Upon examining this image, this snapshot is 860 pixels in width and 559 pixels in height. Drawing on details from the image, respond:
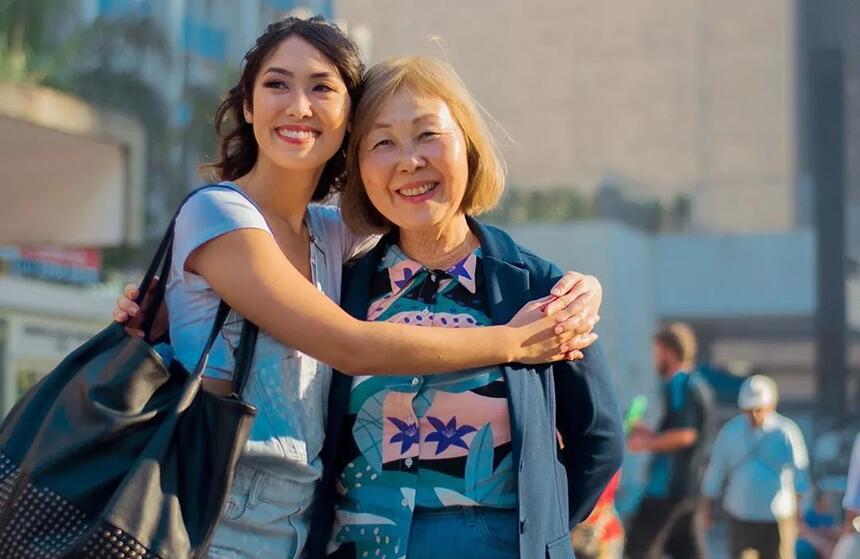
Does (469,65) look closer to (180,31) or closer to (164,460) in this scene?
(180,31)

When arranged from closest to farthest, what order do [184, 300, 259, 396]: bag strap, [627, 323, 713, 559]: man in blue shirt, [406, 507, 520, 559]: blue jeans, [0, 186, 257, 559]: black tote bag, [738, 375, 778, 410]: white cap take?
[0, 186, 257, 559]: black tote bag < [184, 300, 259, 396]: bag strap < [406, 507, 520, 559]: blue jeans < [627, 323, 713, 559]: man in blue shirt < [738, 375, 778, 410]: white cap

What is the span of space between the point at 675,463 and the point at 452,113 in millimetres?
7762

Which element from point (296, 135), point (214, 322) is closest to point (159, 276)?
point (214, 322)

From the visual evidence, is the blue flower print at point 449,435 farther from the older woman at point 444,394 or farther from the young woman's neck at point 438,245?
the young woman's neck at point 438,245

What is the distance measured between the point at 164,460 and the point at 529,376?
32.0 inches

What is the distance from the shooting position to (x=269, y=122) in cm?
336

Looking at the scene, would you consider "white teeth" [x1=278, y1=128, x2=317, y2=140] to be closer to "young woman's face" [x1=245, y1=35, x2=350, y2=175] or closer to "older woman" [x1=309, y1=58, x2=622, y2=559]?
"young woman's face" [x1=245, y1=35, x2=350, y2=175]

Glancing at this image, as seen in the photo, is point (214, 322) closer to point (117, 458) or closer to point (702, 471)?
point (117, 458)

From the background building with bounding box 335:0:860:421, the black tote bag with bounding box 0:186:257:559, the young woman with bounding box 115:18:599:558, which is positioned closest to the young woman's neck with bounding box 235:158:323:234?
the young woman with bounding box 115:18:599:558

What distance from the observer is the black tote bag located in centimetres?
285

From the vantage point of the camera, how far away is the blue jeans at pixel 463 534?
10.5ft

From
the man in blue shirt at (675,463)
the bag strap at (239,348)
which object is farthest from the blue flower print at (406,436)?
the man in blue shirt at (675,463)

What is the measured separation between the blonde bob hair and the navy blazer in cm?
7

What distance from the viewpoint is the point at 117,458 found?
115 inches
